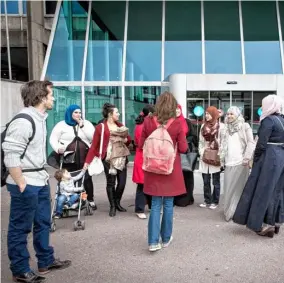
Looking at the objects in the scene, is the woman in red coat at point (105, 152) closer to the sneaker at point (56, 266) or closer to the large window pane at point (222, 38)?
the sneaker at point (56, 266)

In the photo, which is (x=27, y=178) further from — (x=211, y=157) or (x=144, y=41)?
(x=144, y=41)

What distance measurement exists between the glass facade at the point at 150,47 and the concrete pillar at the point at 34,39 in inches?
44.6

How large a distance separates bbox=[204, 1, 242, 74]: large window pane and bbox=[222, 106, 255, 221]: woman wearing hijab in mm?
6180

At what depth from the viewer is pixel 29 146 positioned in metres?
3.26

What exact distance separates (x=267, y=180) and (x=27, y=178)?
2.84 m

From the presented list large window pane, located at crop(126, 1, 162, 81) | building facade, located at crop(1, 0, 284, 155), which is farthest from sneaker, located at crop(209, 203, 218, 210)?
large window pane, located at crop(126, 1, 162, 81)

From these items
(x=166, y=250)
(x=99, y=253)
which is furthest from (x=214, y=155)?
(x=99, y=253)

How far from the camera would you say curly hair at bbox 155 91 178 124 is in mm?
4012

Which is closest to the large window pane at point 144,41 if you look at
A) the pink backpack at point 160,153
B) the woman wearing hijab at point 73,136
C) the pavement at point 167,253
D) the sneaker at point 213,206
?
the woman wearing hijab at point 73,136

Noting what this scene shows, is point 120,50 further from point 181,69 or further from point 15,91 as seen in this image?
point 15,91

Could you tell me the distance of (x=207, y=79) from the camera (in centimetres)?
994

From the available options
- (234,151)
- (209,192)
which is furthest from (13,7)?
(234,151)

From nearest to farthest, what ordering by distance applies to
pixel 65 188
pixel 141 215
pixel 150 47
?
pixel 65 188, pixel 141 215, pixel 150 47

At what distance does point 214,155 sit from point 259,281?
2.72 metres
